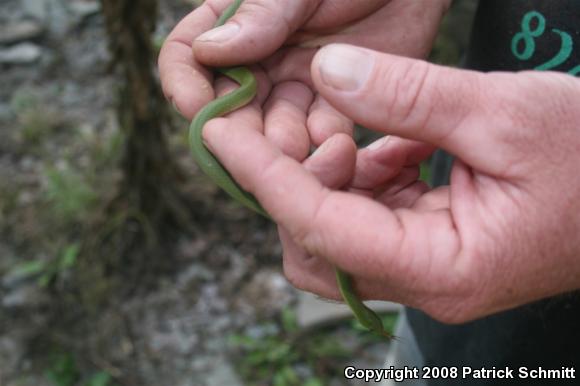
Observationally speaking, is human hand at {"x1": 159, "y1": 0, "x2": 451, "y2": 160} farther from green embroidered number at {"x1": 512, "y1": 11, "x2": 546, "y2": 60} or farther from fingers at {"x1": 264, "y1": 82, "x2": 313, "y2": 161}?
green embroidered number at {"x1": 512, "y1": 11, "x2": 546, "y2": 60}

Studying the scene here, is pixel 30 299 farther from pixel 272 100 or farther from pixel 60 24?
pixel 60 24

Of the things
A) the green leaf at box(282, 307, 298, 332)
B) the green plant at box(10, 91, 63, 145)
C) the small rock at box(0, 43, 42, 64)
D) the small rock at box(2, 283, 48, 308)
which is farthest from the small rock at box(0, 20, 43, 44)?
the green leaf at box(282, 307, 298, 332)

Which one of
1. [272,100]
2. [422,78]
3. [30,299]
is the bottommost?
[30,299]

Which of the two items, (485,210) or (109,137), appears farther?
(109,137)

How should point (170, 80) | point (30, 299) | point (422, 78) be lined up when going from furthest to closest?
point (30, 299)
point (170, 80)
point (422, 78)

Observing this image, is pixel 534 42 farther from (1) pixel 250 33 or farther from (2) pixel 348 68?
(1) pixel 250 33

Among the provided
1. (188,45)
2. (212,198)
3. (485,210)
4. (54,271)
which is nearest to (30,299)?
(54,271)

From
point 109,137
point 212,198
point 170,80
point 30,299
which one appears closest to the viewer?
point 170,80
